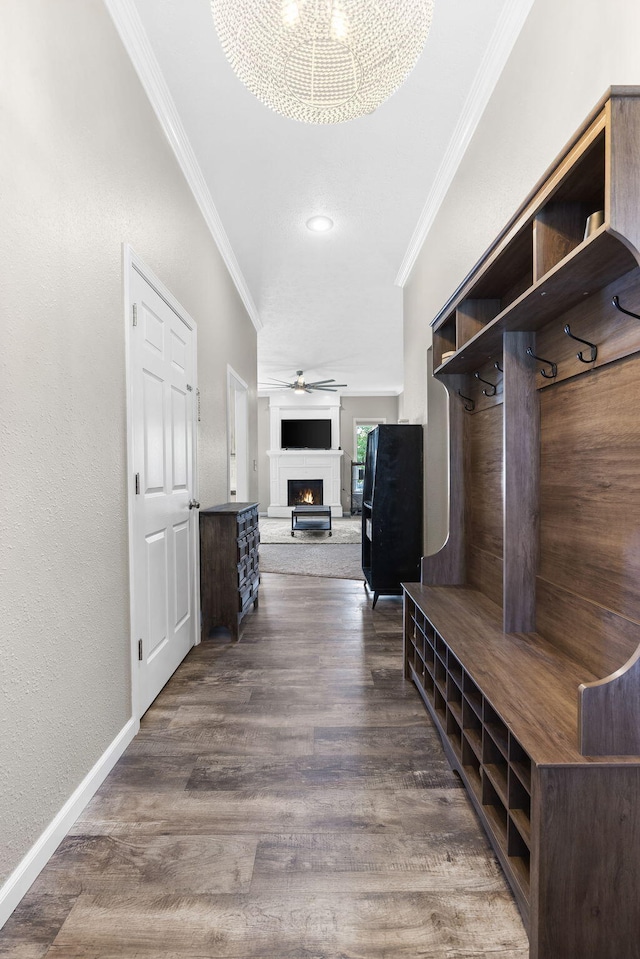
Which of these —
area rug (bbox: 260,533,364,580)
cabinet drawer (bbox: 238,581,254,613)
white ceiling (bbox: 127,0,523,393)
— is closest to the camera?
white ceiling (bbox: 127,0,523,393)

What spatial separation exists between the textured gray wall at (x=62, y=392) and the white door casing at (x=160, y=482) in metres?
0.11

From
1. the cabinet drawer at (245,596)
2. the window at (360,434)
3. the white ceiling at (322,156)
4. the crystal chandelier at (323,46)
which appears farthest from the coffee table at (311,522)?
the crystal chandelier at (323,46)

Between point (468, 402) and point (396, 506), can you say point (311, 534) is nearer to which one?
point (396, 506)

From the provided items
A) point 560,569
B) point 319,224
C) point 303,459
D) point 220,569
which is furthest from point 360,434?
point 560,569

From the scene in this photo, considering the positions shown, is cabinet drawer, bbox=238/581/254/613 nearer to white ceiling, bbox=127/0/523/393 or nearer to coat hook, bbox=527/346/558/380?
coat hook, bbox=527/346/558/380

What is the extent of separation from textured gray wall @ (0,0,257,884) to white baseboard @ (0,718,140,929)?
30mm

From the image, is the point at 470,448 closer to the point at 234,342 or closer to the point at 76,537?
the point at 76,537

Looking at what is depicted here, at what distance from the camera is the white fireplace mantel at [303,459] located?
10422mm

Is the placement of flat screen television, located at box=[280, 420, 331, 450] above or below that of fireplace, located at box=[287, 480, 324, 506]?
above

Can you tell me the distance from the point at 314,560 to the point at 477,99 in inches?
181

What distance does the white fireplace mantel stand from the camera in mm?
10422

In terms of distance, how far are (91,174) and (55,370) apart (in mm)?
763

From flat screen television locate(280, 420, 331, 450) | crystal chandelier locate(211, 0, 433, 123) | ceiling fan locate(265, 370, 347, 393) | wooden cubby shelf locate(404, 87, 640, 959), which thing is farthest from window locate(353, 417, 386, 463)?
crystal chandelier locate(211, 0, 433, 123)

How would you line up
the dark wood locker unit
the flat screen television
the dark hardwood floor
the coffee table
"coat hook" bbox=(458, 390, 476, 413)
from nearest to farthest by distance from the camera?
the dark hardwood floor, "coat hook" bbox=(458, 390, 476, 413), the dark wood locker unit, the coffee table, the flat screen television
